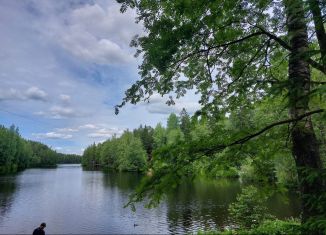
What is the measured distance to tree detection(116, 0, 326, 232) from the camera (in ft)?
16.5

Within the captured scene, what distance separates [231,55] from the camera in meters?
6.84

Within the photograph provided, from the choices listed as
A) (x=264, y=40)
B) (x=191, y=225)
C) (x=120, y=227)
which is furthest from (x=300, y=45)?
(x=120, y=227)

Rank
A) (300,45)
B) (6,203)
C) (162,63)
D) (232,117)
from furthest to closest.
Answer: (6,203)
(232,117)
(300,45)
(162,63)

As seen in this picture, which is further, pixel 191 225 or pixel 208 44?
pixel 191 225

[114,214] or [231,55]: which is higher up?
[231,55]

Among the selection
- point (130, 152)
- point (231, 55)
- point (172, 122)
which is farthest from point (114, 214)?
point (130, 152)

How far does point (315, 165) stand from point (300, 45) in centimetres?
251

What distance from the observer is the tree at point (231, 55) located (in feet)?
16.5

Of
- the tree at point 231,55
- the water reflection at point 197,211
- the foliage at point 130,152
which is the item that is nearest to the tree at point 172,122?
the foliage at point 130,152

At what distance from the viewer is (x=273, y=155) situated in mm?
5520

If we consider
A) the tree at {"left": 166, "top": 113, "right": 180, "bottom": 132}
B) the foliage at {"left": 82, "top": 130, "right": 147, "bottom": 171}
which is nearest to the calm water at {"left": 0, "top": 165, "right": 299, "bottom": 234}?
the foliage at {"left": 82, "top": 130, "right": 147, "bottom": 171}

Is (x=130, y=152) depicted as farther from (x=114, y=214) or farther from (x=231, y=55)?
(x=231, y=55)

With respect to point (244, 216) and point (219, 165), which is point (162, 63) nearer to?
point (219, 165)

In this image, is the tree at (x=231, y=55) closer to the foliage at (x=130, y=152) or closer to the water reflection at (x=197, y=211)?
the water reflection at (x=197, y=211)
